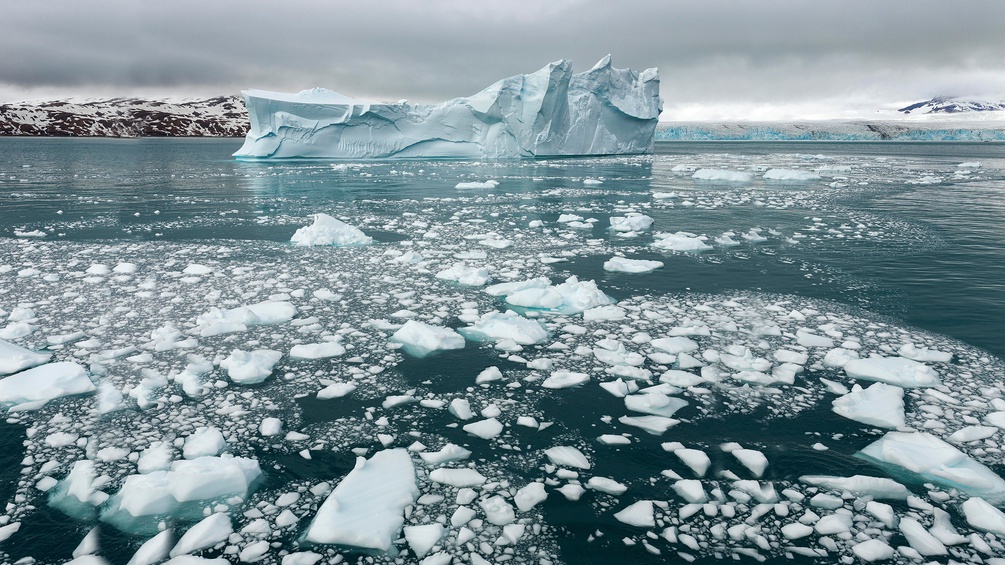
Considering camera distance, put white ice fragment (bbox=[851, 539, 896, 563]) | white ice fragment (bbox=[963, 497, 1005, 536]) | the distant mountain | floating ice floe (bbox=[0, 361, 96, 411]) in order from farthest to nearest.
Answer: the distant mountain, floating ice floe (bbox=[0, 361, 96, 411]), white ice fragment (bbox=[963, 497, 1005, 536]), white ice fragment (bbox=[851, 539, 896, 563])

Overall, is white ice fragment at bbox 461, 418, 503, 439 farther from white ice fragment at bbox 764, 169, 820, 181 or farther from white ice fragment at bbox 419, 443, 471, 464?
white ice fragment at bbox 764, 169, 820, 181

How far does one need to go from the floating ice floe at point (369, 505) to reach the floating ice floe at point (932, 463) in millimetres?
2238

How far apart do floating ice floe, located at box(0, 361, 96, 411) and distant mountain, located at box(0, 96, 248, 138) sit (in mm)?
132416

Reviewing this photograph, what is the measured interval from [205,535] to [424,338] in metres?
2.12

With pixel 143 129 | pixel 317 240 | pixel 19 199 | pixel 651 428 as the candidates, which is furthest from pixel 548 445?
pixel 143 129

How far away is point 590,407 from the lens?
3295 millimetres

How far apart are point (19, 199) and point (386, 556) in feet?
51.2

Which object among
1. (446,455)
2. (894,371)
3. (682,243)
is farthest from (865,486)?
(682,243)

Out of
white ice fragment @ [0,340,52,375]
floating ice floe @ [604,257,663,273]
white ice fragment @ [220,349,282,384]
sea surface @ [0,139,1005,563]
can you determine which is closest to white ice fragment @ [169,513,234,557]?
sea surface @ [0,139,1005,563]

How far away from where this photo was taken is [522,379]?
3646mm

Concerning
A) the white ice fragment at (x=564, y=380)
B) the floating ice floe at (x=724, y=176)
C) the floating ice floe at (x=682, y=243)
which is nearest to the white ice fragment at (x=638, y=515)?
the white ice fragment at (x=564, y=380)

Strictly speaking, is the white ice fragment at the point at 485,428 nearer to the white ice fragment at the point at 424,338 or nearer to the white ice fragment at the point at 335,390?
the white ice fragment at the point at 335,390

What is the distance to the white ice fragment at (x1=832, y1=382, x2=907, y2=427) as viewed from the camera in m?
3.14

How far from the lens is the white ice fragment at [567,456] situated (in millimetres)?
2740
